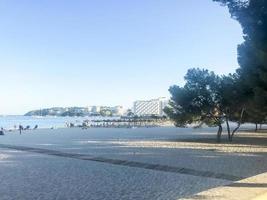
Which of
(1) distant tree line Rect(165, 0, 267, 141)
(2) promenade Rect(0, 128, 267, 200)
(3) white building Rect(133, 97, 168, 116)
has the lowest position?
(2) promenade Rect(0, 128, 267, 200)

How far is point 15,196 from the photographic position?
34.1 feet

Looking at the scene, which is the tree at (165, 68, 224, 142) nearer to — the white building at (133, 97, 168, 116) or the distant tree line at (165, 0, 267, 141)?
the distant tree line at (165, 0, 267, 141)

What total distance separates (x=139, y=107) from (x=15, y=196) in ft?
578

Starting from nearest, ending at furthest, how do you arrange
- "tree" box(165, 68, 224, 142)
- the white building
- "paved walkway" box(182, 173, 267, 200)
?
1. "paved walkway" box(182, 173, 267, 200)
2. "tree" box(165, 68, 224, 142)
3. the white building

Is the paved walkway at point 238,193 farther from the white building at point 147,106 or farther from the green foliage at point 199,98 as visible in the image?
the white building at point 147,106

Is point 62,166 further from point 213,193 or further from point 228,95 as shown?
point 228,95

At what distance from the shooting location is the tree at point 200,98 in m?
32.4

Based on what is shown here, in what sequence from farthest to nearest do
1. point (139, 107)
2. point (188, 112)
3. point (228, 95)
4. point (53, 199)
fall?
point (139, 107), point (188, 112), point (228, 95), point (53, 199)

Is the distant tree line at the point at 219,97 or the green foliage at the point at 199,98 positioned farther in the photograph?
the green foliage at the point at 199,98

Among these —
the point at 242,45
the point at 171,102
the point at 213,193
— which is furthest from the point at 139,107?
the point at 213,193

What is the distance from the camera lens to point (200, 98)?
32.8 metres

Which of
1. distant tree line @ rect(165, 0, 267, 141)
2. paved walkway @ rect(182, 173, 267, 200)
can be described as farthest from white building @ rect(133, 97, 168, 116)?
paved walkway @ rect(182, 173, 267, 200)

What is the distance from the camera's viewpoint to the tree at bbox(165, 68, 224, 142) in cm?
3244

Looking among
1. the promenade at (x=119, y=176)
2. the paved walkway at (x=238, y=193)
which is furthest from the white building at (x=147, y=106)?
the paved walkway at (x=238, y=193)
